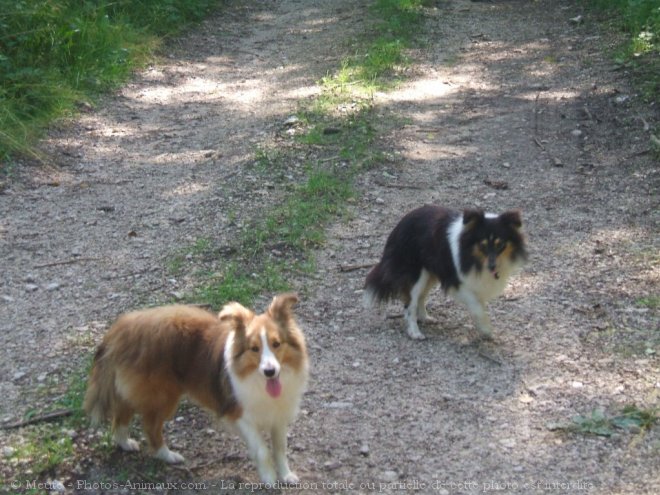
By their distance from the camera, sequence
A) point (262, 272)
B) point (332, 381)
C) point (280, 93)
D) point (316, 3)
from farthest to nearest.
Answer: point (316, 3) < point (280, 93) < point (262, 272) < point (332, 381)

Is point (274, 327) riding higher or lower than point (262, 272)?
higher

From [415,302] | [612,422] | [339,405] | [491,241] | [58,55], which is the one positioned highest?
[58,55]

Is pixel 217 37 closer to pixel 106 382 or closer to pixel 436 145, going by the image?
pixel 436 145

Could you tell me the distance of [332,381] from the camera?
211 inches

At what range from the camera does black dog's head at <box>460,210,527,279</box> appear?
17.9 feet

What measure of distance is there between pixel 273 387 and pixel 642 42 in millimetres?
9777

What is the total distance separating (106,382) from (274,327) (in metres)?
1.00

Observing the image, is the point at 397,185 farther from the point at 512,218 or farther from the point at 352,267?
the point at 512,218

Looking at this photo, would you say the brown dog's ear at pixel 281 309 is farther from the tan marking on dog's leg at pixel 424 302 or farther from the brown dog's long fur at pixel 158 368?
the tan marking on dog's leg at pixel 424 302

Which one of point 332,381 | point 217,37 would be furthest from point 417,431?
point 217,37

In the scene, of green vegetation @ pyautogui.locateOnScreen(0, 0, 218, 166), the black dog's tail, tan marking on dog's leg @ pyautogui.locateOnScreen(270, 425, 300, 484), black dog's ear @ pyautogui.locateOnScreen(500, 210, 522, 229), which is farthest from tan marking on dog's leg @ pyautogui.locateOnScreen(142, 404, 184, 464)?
green vegetation @ pyautogui.locateOnScreen(0, 0, 218, 166)

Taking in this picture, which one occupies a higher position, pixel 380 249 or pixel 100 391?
pixel 100 391

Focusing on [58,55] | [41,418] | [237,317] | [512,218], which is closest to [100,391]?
[41,418]

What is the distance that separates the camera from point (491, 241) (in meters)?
5.45
